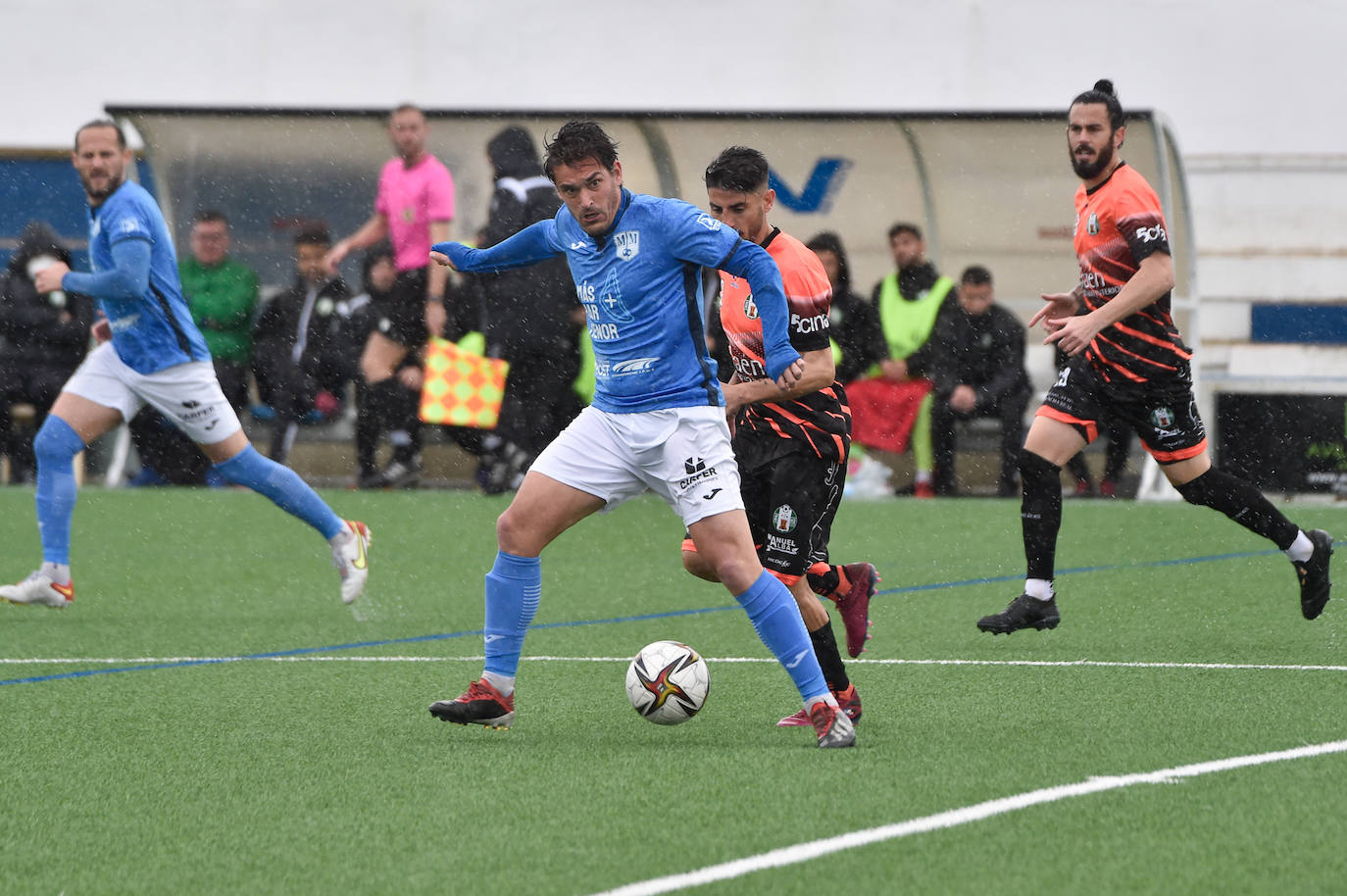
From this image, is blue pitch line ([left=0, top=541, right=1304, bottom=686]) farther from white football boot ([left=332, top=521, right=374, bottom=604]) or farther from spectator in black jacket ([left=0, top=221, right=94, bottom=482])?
spectator in black jacket ([left=0, top=221, right=94, bottom=482])

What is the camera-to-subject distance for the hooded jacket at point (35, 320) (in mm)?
15375

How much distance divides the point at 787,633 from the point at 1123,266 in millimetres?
2588

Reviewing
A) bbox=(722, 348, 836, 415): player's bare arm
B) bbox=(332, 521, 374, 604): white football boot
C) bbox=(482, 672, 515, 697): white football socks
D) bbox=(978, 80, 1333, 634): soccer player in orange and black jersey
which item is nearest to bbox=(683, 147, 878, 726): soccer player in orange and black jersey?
bbox=(722, 348, 836, 415): player's bare arm

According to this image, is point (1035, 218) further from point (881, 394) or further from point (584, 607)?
point (584, 607)

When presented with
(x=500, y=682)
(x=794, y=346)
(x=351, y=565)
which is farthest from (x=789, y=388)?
(x=351, y=565)

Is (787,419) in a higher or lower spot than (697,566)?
higher

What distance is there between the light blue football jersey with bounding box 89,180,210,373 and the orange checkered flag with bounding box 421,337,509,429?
6.13 m

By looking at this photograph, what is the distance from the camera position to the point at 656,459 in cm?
559

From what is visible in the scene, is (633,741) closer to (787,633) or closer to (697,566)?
(787,633)

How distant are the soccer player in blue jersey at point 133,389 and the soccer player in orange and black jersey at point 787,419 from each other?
9.33 feet

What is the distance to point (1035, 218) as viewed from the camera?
15.3m

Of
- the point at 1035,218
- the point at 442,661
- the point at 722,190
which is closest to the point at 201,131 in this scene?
the point at 1035,218

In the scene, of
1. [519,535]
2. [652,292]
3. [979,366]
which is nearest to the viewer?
[652,292]

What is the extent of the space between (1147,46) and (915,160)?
208cm
